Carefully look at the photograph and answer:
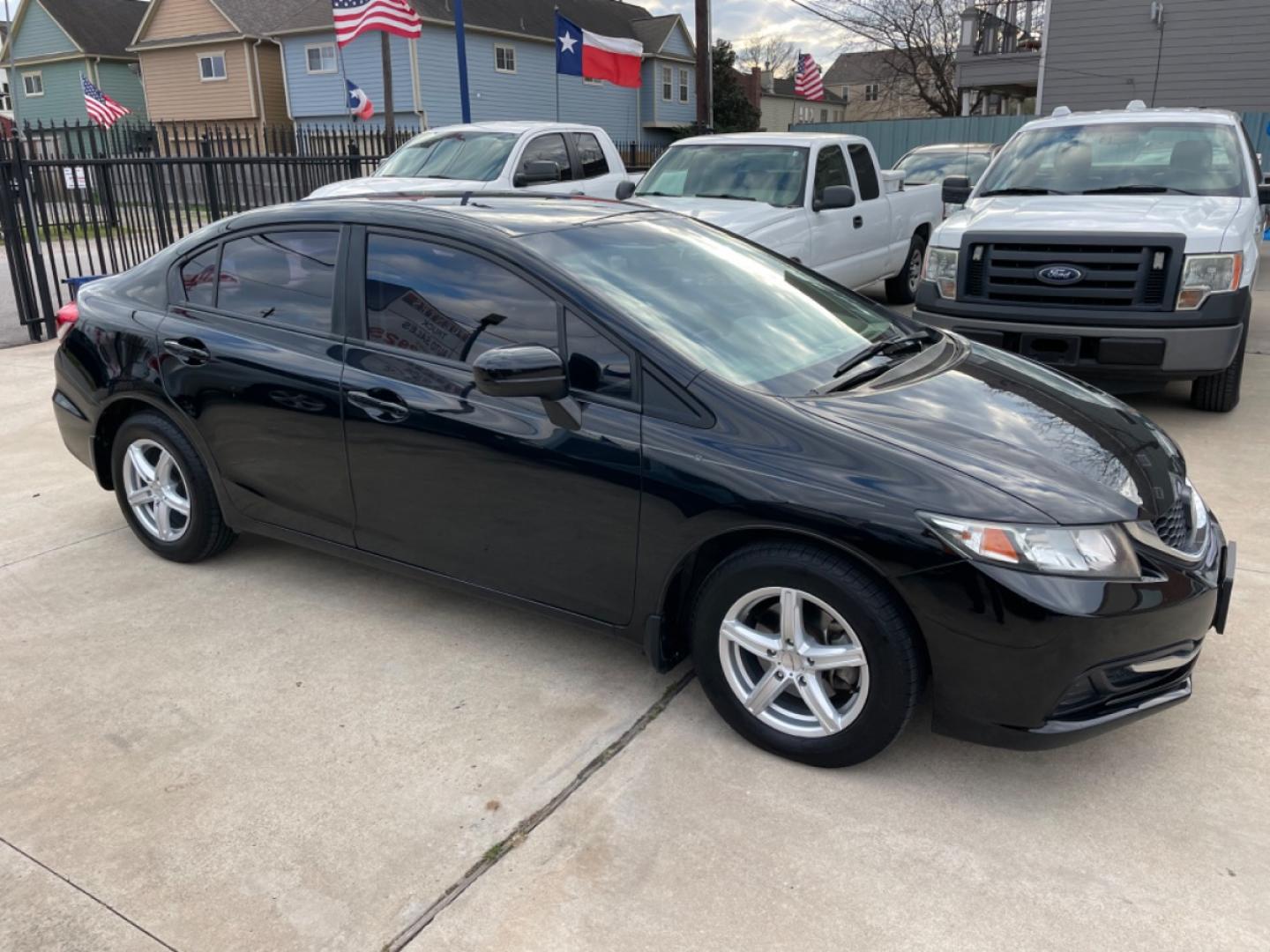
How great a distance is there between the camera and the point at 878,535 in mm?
2654

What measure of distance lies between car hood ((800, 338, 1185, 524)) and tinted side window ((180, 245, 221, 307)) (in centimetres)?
260

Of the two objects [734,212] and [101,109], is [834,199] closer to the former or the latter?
[734,212]

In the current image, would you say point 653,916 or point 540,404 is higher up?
point 540,404

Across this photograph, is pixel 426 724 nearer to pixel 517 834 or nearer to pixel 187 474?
pixel 517 834

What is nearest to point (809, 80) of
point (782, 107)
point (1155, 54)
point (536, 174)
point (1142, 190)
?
point (1155, 54)

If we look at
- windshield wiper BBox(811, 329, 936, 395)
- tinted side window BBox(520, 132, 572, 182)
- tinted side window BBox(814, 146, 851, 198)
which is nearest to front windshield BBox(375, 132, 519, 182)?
tinted side window BBox(520, 132, 572, 182)

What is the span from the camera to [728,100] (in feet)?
131

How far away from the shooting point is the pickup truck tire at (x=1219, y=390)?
635 centimetres

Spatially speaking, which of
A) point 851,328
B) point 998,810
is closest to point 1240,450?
point 851,328

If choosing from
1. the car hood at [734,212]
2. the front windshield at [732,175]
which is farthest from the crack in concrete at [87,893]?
the front windshield at [732,175]

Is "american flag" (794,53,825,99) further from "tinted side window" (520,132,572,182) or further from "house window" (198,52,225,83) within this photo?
"house window" (198,52,225,83)

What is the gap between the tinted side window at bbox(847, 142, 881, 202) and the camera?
9.68 metres

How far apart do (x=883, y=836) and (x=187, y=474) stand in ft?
10.3

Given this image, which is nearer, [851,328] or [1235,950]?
[1235,950]
